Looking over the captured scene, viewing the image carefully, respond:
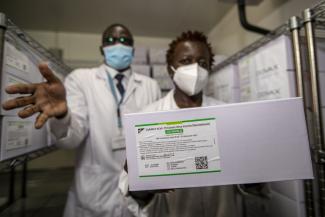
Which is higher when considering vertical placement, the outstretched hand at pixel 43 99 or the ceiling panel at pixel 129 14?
the ceiling panel at pixel 129 14

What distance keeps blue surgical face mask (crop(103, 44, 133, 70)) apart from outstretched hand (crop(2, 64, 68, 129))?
0.38 meters

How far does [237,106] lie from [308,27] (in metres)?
0.41

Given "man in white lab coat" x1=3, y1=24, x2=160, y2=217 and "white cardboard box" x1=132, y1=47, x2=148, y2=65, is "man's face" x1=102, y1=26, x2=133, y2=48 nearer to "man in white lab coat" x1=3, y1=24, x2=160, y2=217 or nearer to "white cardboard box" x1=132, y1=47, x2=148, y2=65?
"man in white lab coat" x1=3, y1=24, x2=160, y2=217

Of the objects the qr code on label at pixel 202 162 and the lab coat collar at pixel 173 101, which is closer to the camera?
the qr code on label at pixel 202 162

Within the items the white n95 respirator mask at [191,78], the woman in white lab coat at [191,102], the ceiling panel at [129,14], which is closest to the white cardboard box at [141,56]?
the ceiling panel at [129,14]

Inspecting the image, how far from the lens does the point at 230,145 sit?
1.62 feet

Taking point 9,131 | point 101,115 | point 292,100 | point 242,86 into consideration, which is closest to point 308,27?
point 292,100

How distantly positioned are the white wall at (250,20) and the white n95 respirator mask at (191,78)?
0.55 m

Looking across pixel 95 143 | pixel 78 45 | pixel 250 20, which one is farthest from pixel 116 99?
pixel 78 45

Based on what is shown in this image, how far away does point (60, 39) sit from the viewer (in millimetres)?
1888

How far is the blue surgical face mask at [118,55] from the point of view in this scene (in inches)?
38.3

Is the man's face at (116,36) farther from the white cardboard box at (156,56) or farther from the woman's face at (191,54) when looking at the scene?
Answer: the white cardboard box at (156,56)

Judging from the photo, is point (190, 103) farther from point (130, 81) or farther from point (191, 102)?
point (130, 81)

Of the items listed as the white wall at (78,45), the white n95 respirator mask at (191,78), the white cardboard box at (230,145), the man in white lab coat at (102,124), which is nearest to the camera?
the white cardboard box at (230,145)
